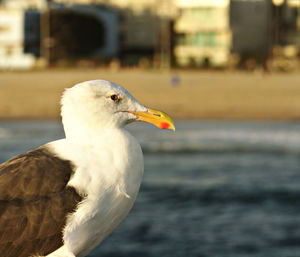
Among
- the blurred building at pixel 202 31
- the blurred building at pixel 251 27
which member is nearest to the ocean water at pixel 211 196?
the blurred building at pixel 202 31

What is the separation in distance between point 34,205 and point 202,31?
217ft

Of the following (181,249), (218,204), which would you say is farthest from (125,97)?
(218,204)

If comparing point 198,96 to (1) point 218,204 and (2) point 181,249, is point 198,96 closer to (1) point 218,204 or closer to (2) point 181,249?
(1) point 218,204

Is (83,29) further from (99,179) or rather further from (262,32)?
(99,179)

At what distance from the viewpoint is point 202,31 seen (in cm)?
6950

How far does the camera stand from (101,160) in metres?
4.49

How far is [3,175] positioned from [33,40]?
252 feet

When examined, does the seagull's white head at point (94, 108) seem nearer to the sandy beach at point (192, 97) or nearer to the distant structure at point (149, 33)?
the sandy beach at point (192, 97)

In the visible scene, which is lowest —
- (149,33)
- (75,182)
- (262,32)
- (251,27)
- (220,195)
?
(220,195)

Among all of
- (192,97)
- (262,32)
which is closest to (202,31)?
(262,32)

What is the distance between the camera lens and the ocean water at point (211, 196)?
32.2 feet

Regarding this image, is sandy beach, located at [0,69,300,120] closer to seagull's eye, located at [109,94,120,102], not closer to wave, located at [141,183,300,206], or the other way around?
wave, located at [141,183,300,206]

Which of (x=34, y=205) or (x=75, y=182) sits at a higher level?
(x=75, y=182)

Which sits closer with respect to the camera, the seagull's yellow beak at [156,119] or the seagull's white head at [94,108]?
the seagull's white head at [94,108]
